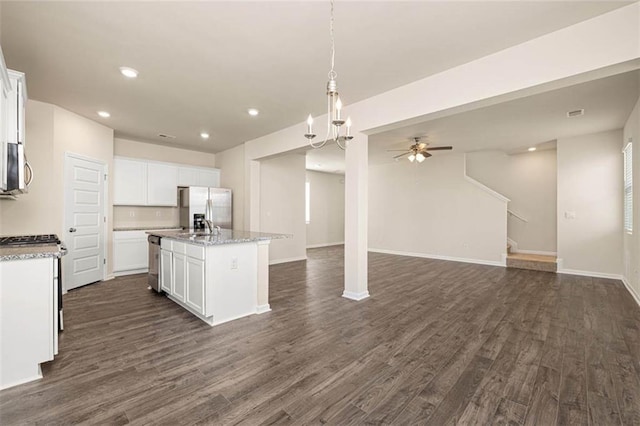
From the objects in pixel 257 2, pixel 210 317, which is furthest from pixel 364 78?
pixel 210 317

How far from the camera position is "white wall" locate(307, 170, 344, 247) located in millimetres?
9984

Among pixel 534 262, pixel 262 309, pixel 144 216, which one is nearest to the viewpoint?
pixel 262 309

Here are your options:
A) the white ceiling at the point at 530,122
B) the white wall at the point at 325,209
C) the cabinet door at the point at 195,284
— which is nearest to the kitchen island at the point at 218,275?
the cabinet door at the point at 195,284

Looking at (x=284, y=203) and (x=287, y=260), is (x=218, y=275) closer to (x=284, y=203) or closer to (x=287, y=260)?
(x=287, y=260)

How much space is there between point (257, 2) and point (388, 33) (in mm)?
1154

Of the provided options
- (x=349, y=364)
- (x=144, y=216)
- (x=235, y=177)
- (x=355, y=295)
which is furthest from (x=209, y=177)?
(x=349, y=364)

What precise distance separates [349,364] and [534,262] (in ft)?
19.2

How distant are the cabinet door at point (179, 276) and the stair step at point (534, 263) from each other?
6.71 meters

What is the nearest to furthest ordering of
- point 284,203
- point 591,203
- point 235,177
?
point 591,203, point 235,177, point 284,203

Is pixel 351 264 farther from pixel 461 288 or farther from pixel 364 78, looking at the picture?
pixel 364 78

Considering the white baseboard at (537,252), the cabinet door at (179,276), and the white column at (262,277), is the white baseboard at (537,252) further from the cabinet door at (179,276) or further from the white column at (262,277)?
the cabinet door at (179,276)

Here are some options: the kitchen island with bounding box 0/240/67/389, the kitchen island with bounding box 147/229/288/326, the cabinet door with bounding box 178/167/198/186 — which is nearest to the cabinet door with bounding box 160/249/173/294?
the kitchen island with bounding box 147/229/288/326

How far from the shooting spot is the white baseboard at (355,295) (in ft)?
13.5

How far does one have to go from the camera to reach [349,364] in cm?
238
